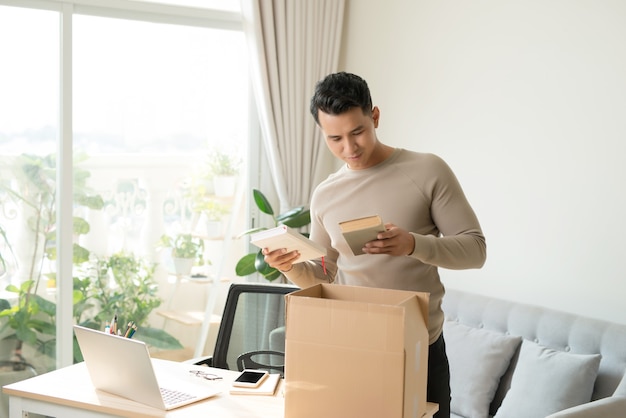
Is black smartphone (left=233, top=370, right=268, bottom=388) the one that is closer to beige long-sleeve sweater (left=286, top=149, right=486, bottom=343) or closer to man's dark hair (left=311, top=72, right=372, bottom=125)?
beige long-sleeve sweater (left=286, top=149, right=486, bottom=343)

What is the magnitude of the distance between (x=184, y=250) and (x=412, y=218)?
2.60m

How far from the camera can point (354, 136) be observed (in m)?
2.19

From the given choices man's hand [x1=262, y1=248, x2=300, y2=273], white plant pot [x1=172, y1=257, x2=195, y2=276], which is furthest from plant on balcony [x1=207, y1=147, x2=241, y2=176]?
man's hand [x1=262, y1=248, x2=300, y2=273]

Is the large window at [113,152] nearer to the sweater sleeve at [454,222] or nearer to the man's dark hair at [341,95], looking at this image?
the man's dark hair at [341,95]

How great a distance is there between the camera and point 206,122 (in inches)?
180

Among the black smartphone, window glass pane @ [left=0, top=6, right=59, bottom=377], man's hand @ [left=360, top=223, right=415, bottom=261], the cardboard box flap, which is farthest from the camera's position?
window glass pane @ [left=0, top=6, right=59, bottom=377]

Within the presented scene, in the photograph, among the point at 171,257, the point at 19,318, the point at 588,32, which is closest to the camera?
the point at 588,32

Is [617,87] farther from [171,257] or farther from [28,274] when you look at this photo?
[28,274]

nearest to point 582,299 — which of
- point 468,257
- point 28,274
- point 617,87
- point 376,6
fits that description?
point 617,87

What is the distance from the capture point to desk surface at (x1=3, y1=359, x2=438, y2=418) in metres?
2.13

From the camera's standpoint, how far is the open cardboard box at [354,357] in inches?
68.9

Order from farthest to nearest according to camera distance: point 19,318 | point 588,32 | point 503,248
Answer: point 19,318 → point 503,248 → point 588,32

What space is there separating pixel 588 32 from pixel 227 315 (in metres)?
1.91

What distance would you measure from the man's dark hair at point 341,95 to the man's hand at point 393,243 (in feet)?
1.31
